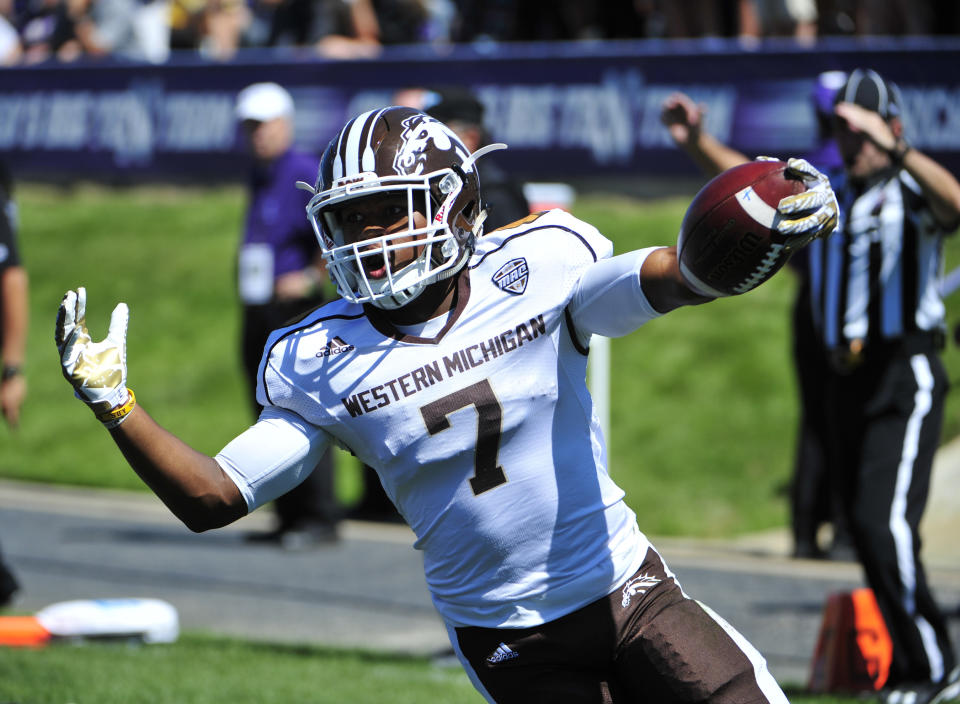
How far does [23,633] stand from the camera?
6.14 metres

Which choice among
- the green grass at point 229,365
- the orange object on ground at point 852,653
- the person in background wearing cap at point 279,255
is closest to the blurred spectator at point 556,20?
the green grass at point 229,365

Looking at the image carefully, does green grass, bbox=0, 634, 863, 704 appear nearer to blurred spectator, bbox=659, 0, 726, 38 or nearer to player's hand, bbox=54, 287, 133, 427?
player's hand, bbox=54, 287, 133, 427

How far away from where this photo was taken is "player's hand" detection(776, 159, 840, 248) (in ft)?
9.23

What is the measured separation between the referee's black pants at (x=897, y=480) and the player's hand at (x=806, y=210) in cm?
256

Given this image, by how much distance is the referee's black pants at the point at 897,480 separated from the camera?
16.8 ft

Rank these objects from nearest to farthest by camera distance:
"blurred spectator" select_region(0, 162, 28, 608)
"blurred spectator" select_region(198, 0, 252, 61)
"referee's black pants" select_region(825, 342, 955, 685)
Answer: "referee's black pants" select_region(825, 342, 955, 685), "blurred spectator" select_region(0, 162, 28, 608), "blurred spectator" select_region(198, 0, 252, 61)

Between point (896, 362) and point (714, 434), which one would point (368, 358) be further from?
point (714, 434)

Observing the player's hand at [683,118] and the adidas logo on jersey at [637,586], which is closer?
the adidas logo on jersey at [637,586]

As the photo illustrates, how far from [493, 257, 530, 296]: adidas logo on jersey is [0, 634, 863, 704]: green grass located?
95.8 inches

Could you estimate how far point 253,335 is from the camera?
28.0 feet

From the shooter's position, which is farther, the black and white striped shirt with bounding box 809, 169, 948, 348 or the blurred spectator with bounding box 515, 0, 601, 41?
the blurred spectator with bounding box 515, 0, 601, 41

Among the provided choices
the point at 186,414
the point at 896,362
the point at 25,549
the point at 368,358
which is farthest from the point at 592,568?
the point at 186,414

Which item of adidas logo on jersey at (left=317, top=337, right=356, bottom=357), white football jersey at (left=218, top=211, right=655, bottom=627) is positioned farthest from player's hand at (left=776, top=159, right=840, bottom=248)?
adidas logo on jersey at (left=317, top=337, right=356, bottom=357)

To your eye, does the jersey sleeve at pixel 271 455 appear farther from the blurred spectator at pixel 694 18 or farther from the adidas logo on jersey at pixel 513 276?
the blurred spectator at pixel 694 18
